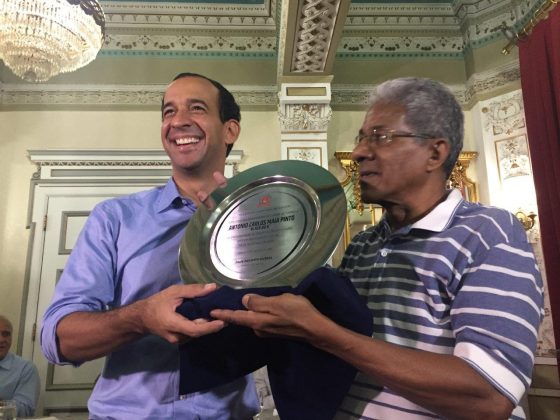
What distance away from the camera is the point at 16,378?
2863 mm

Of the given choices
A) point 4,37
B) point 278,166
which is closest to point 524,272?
point 278,166

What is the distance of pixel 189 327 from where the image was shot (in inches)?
26.9

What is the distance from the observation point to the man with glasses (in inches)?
27.7

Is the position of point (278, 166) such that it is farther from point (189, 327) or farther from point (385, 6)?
point (385, 6)

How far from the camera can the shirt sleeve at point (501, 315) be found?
71cm

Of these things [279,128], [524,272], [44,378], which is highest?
[279,128]

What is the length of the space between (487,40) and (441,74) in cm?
42

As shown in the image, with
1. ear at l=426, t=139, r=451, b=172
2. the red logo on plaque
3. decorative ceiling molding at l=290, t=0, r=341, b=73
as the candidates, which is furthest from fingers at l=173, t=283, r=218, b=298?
decorative ceiling molding at l=290, t=0, r=341, b=73

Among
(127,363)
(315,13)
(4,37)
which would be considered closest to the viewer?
(127,363)

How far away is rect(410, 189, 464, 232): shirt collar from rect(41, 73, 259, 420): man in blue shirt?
0.45 m

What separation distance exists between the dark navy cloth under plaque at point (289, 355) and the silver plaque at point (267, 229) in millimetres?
45

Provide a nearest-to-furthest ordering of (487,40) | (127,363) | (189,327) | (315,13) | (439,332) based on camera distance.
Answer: (189,327) → (439,332) → (127,363) → (315,13) → (487,40)

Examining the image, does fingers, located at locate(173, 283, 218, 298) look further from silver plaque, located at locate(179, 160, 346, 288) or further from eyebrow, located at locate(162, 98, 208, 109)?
eyebrow, located at locate(162, 98, 208, 109)

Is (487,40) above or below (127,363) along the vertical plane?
above
